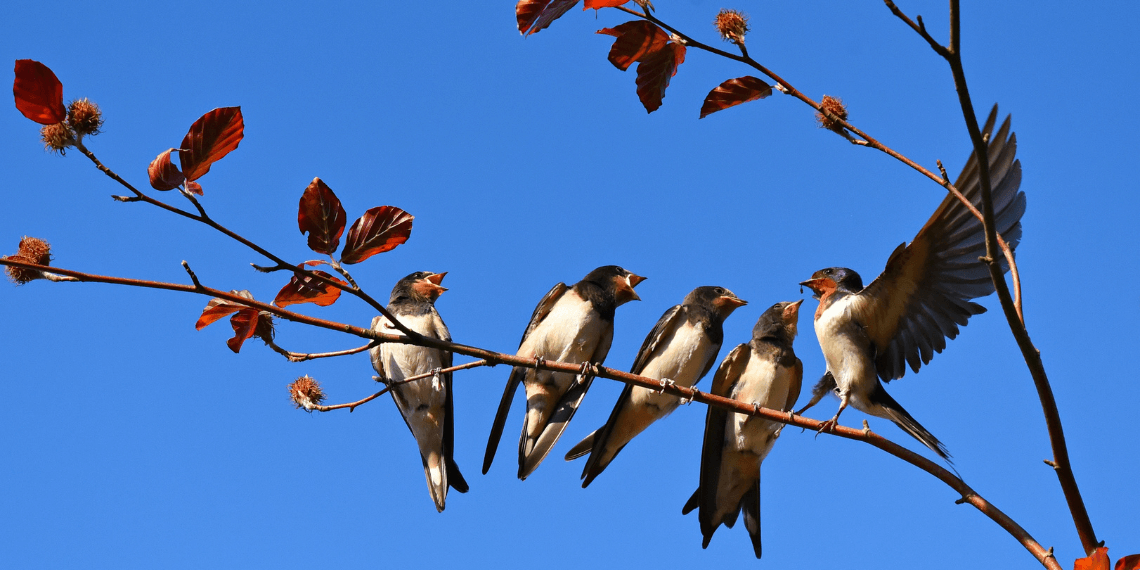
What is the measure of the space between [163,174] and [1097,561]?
99.2 inches

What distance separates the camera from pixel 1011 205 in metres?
3.50

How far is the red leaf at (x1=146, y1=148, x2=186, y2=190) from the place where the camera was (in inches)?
93.7

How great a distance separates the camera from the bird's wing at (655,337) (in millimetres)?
4895

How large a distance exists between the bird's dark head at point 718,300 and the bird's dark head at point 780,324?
0.16 meters

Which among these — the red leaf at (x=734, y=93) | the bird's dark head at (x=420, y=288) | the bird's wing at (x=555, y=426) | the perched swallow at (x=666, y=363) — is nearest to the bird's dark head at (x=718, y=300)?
the perched swallow at (x=666, y=363)

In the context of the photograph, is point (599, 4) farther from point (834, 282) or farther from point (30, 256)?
point (834, 282)

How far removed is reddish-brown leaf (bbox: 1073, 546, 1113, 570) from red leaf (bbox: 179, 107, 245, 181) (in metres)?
2.42

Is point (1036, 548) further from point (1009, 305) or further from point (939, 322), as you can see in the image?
point (939, 322)

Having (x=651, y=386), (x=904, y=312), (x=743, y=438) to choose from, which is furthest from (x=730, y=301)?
(x=651, y=386)

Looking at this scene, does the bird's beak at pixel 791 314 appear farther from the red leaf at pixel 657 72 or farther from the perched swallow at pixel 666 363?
the red leaf at pixel 657 72

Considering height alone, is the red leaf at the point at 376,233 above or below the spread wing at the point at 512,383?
below

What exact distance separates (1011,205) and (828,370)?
48.9 inches

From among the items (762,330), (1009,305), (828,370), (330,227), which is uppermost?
(762,330)

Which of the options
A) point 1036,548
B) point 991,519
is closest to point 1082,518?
point 1036,548
